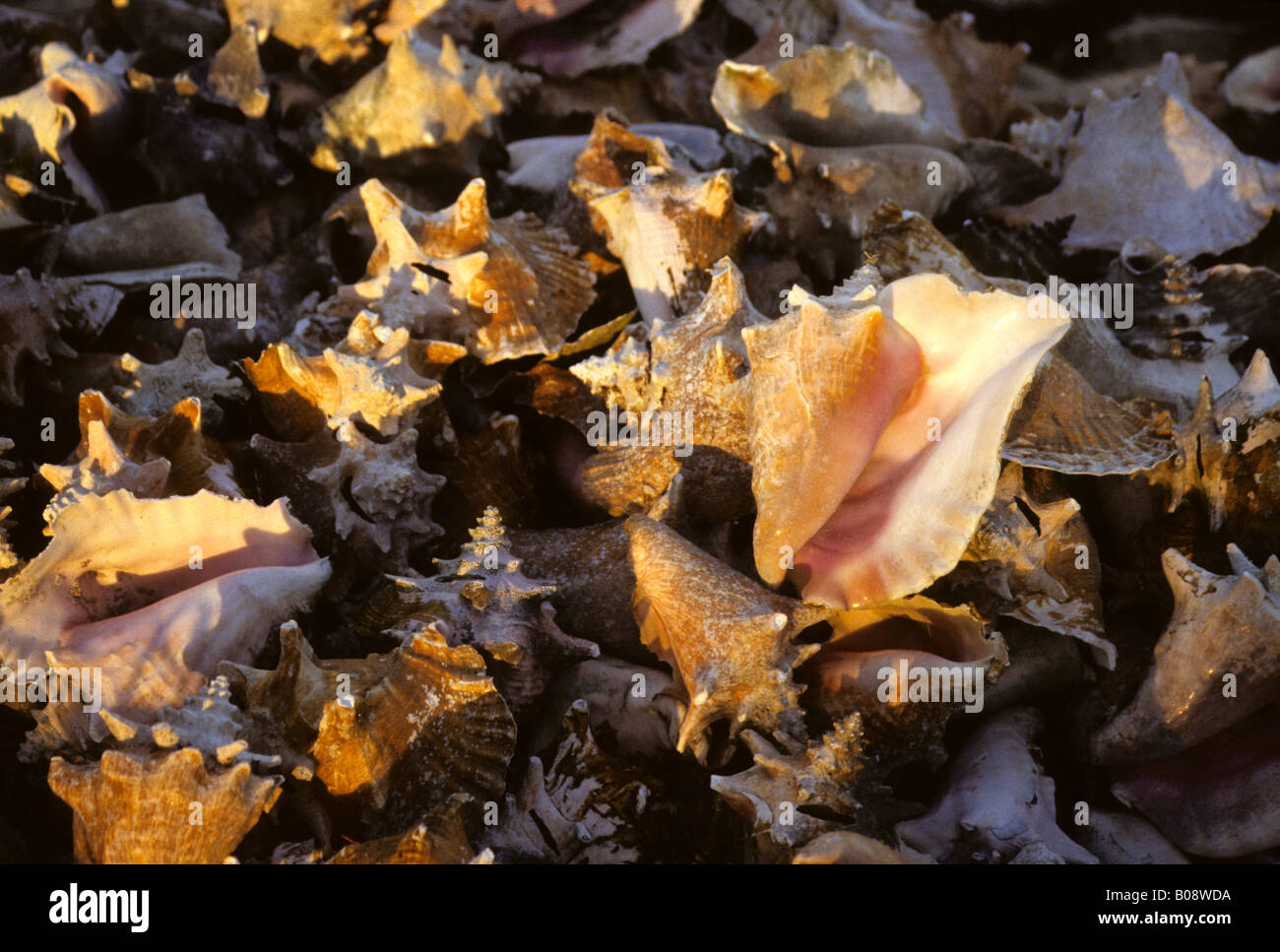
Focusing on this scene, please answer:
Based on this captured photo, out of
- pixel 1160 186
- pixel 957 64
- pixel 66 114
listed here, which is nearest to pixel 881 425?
pixel 1160 186

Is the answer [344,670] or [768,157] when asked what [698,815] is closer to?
[344,670]

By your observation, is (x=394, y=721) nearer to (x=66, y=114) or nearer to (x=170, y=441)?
(x=170, y=441)

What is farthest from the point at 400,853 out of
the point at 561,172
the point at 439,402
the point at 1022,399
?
the point at 561,172

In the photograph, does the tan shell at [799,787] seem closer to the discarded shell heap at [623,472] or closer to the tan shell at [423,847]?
the discarded shell heap at [623,472]

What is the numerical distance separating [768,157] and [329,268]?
2.65 ft

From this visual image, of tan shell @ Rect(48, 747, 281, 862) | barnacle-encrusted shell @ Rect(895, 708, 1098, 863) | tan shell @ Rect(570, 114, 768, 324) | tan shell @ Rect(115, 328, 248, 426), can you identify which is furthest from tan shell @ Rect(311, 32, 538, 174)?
barnacle-encrusted shell @ Rect(895, 708, 1098, 863)

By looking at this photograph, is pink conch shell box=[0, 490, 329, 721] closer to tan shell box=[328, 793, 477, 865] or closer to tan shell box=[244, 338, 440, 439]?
tan shell box=[244, 338, 440, 439]

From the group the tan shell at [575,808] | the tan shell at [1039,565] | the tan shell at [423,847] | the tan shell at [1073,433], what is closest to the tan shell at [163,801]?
the tan shell at [423,847]

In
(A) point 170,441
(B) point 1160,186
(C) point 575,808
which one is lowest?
(C) point 575,808

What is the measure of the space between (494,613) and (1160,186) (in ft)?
4.52

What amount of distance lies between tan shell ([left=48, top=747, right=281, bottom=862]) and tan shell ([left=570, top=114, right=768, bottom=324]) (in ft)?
3.07

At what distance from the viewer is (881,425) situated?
1.33 metres

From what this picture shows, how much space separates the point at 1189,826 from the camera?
1209 mm

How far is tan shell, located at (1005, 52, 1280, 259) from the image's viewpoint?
1751mm
